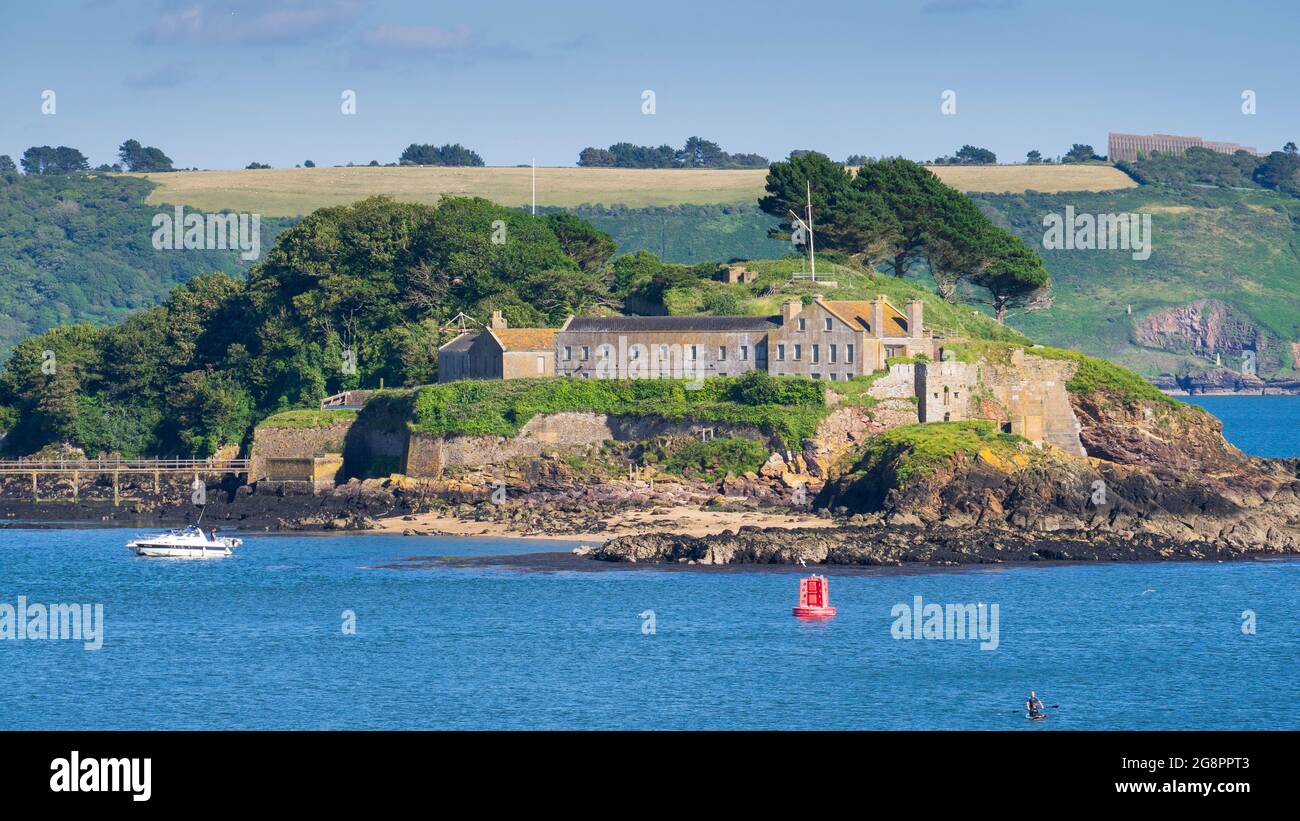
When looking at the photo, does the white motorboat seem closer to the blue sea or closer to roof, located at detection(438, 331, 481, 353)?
the blue sea

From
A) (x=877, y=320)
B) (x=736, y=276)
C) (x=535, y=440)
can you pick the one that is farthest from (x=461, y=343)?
(x=877, y=320)

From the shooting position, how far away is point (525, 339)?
96312 millimetres

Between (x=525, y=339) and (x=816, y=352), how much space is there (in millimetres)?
14772

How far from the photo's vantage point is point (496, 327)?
326 ft

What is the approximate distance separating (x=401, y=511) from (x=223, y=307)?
1270 inches

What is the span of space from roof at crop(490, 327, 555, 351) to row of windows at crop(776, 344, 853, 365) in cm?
Answer: 1149

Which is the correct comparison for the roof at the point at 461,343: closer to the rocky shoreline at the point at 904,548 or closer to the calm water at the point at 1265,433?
the rocky shoreline at the point at 904,548

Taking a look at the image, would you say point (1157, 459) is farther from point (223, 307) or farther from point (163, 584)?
point (223, 307)

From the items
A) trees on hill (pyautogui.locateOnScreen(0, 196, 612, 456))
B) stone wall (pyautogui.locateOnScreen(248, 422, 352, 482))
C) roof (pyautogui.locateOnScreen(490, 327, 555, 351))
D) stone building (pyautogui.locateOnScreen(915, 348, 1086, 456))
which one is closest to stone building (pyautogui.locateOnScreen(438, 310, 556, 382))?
roof (pyautogui.locateOnScreen(490, 327, 555, 351))

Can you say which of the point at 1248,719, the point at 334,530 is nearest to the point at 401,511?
the point at 334,530

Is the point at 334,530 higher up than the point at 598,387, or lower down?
lower down

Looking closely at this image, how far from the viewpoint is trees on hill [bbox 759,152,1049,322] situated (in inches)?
4382

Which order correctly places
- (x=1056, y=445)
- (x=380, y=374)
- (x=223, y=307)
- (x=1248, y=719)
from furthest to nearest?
(x=223, y=307)
(x=380, y=374)
(x=1056, y=445)
(x=1248, y=719)

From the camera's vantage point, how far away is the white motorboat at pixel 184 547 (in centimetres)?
7831
